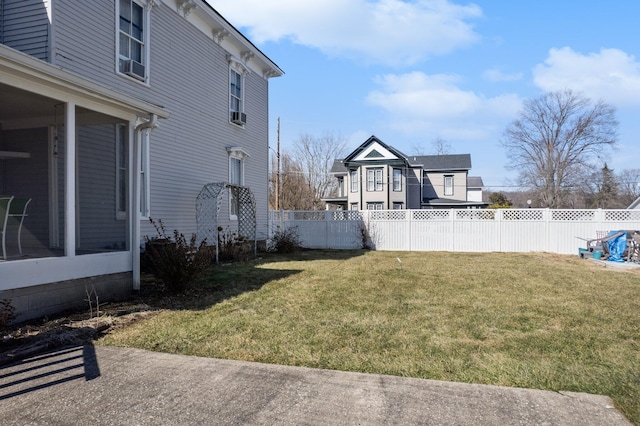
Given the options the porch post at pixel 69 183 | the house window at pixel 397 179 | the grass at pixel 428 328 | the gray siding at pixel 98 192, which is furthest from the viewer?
the house window at pixel 397 179

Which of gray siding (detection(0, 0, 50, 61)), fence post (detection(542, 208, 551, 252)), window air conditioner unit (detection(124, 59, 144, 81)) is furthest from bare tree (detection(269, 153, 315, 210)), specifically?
gray siding (detection(0, 0, 50, 61))

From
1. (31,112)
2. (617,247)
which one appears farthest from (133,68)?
(617,247)

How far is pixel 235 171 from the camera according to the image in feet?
44.3

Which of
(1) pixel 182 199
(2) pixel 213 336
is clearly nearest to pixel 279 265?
(1) pixel 182 199

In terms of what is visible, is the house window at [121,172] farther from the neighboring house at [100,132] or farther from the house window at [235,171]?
the house window at [235,171]

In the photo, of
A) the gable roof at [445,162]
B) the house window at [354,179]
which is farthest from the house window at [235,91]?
the gable roof at [445,162]

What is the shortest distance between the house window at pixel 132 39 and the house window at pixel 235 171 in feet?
13.5

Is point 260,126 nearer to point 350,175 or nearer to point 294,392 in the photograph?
point 294,392

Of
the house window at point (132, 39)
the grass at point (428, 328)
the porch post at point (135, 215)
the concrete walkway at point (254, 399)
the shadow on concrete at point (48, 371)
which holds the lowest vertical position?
the grass at point (428, 328)

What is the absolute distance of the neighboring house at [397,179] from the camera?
27.5 m

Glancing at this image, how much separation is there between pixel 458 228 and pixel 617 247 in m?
5.11

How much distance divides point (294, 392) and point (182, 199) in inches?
334

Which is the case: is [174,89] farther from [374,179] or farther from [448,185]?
[448,185]

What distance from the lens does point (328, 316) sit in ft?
17.1
